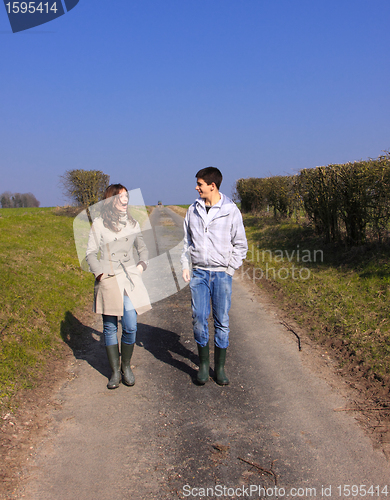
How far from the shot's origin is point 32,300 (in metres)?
6.61

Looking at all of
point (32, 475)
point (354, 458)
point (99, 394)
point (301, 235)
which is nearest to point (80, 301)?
point (99, 394)

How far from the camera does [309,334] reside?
593 cm

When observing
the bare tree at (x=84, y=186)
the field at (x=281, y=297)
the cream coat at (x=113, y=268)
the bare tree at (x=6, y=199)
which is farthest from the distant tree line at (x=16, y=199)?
the cream coat at (x=113, y=268)

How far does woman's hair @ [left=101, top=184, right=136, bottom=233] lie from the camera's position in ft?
13.7

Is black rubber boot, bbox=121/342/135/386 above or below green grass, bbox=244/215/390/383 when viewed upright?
above

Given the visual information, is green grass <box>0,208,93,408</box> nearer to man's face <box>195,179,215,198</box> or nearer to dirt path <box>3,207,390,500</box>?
dirt path <box>3,207,390,500</box>

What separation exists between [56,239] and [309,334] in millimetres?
10240

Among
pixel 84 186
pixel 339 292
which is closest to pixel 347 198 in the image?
pixel 339 292

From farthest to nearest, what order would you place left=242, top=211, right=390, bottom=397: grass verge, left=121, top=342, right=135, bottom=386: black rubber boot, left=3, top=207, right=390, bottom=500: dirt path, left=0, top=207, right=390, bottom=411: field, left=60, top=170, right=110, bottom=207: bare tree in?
left=60, top=170, right=110, bottom=207: bare tree < left=242, top=211, right=390, bottom=397: grass verge < left=0, top=207, right=390, bottom=411: field < left=121, top=342, right=135, bottom=386: black rubber boot < left=3, top=207, right=390, bottom=500: dirt path

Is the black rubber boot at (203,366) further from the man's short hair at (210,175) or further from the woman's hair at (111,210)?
the man's short hair at (210,175)

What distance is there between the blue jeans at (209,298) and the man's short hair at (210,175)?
978 millimetres

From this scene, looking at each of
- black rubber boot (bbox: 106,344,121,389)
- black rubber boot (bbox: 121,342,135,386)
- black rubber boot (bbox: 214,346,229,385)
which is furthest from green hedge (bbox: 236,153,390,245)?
black rubber boot (bbox: 106,344,121,389)

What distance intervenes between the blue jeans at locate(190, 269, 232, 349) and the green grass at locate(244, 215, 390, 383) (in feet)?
6.01

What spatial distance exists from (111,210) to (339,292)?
5022mm
